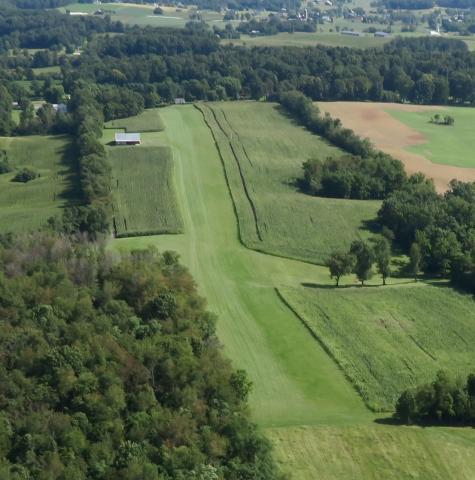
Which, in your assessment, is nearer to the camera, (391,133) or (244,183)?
(244,183)

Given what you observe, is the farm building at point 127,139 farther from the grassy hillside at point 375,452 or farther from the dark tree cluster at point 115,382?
the grassy hillside at point 375,452

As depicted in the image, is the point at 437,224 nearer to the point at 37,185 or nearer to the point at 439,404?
the point at 439,404

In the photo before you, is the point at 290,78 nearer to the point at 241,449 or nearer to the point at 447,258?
the point at 447,258

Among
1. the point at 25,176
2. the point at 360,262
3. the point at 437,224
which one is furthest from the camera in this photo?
the point at 25,176

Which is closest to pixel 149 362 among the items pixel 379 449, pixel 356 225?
pixel 379 449

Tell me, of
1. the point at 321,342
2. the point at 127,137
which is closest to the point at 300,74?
the point at 127,137

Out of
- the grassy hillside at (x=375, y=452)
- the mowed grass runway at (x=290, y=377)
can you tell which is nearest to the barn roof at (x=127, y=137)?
the mowed grass runway at (x=290, y=377)
